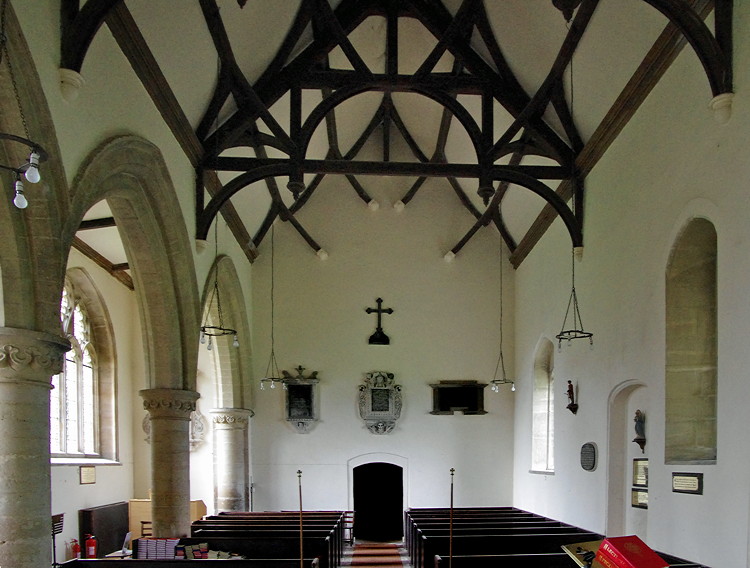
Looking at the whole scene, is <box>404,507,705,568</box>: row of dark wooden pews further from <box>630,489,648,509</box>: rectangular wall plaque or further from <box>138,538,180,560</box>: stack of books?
<box>138,538,180,560</box>: stack of books

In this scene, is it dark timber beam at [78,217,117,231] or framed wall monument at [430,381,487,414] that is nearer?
dark timber beam at [78,217,117,231]

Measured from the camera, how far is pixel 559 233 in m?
11.3

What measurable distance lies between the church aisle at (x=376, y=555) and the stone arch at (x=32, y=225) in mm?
6848

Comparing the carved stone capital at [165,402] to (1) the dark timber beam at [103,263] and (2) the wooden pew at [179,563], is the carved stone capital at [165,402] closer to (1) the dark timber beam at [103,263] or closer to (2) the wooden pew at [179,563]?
(2) the wooden pew at [179,563]

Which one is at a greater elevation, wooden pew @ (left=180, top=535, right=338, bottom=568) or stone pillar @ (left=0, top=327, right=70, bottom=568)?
stone pillar @ (left=0, top=327, right=70, bottom=568)

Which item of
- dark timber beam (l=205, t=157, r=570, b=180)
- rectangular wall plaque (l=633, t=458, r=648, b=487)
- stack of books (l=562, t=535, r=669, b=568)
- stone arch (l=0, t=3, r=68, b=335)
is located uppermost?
dark timber beam (l=205, t=157, r=570, b=180)

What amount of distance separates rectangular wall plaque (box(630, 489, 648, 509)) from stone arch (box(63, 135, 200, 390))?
5.38m

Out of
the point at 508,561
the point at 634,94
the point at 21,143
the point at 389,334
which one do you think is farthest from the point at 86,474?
the point at 634,94

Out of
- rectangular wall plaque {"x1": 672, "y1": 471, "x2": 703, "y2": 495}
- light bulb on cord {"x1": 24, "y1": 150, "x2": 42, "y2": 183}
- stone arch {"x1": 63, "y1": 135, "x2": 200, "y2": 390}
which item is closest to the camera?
light bulb on cord {"x1": 24, "y1": 150, "x2": 42, "y2": 183}

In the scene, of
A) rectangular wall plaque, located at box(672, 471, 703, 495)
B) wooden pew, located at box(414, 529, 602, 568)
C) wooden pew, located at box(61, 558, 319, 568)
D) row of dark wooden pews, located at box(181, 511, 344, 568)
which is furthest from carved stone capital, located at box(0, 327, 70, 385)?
rectangular wall plaque, located at box(672, 471, 703, 495)

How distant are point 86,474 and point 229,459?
2685 millimetres

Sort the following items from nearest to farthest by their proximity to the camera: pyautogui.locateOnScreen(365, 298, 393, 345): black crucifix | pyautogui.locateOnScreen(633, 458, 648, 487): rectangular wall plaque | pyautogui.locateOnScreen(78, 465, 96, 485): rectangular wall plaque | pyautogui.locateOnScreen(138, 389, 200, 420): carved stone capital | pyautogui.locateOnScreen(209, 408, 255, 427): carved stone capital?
pyautogui.locateOnScreen(633, 458, 648, 487): rectangular wall plaque < pyautogui.locateOnScreen(138, 389, 200, 420): carved stone capital < pyautogui.locateOnScreen(78, 465, 96, 485): rectangular wall plaque < pyautogui.locateOnScreen(209, 408, 255, 427): carved stone capital < pyautogui.locateOnScreen(365, 298, 393, 345): black crucifix

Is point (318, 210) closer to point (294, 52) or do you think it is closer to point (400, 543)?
point (294, 52)

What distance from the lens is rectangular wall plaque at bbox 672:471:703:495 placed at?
6.47 m
